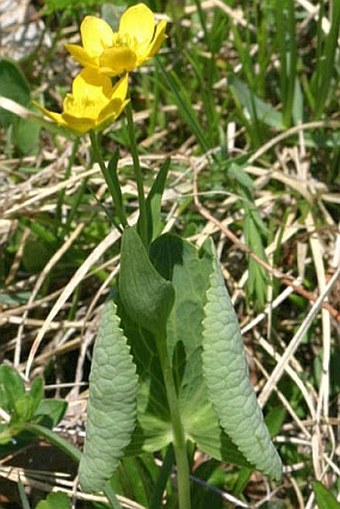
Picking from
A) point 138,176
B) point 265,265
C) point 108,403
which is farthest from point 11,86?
point 108,403

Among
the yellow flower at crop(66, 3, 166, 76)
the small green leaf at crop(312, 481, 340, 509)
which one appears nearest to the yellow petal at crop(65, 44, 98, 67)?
the yellow flower at crop(66, 3, 166, 76)

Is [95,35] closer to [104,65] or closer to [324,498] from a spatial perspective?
→ [104,65]

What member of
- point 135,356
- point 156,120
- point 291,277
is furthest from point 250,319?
point 156,120

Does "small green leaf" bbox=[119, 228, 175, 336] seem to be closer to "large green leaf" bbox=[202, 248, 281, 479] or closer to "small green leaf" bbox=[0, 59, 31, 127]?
"large green leaf" bbox=[202, 248, 281, 479]

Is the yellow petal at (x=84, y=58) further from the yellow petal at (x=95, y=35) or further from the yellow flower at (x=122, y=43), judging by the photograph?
the yellow petal at (x=95, y=35)

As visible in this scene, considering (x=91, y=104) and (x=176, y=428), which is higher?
(x=91, y=104)
